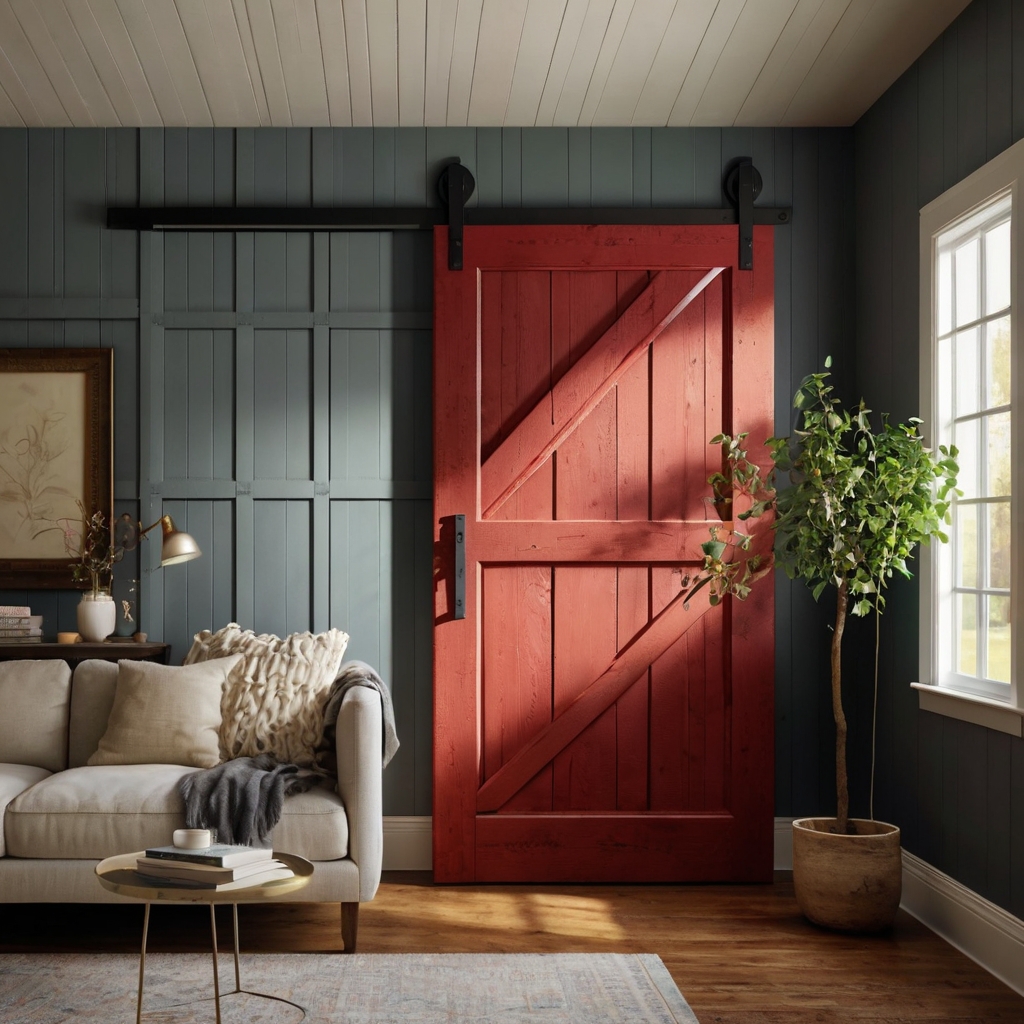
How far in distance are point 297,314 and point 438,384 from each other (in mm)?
623

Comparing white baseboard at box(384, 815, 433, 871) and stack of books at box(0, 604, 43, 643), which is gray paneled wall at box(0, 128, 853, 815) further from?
stack of books at box(0, 604, 43, 643)

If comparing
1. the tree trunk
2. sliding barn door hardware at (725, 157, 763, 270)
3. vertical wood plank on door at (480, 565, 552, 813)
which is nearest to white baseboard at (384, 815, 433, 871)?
vertical wood plank on door at (480, 565, 552, 813)

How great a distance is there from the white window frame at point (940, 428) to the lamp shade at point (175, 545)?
256 centimetres

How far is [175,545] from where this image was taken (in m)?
3.76


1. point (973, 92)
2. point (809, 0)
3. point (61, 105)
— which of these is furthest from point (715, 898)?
point (61, 105)

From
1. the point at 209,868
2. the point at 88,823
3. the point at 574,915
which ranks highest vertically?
the point at 209,868

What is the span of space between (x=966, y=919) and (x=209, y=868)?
223 cm

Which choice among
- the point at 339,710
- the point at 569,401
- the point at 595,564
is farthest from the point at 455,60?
the point at 339,710

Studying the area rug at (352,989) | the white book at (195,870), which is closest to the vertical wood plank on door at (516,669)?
the area rug at (352,989)

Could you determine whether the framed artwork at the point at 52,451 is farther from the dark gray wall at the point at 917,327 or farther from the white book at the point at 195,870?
the dark gray wall at the point at 917,327

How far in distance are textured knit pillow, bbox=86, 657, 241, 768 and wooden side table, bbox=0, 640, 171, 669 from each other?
0.30m

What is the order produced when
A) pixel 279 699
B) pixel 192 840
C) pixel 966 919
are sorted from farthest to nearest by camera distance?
1. pixel 279 699
2. pixel 966 919
3. pixel 192 840

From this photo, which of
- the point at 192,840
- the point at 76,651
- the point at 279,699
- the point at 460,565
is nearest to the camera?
the point at 192,840

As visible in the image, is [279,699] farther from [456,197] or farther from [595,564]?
[456,197]
